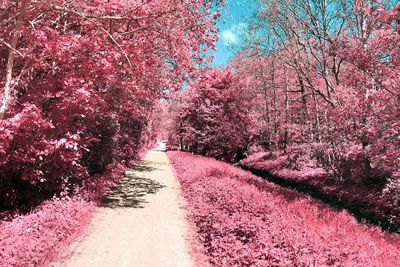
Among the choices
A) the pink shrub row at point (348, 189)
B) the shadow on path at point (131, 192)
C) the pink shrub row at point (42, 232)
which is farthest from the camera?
the pink shrub row at point (348, 189)

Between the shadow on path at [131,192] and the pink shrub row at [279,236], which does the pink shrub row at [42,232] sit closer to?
the shadow on path at [131,192]

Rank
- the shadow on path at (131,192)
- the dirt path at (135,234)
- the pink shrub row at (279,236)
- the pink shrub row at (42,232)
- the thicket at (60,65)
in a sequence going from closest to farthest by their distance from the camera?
1. the pink shrub row at (279,236)
2. the pink shrub row at (42,232)
3. the dirt path at (135,234)
4. the thicket at (60,65)
5. the shadow on path at (131,192)

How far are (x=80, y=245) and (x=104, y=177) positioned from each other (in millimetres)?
8670

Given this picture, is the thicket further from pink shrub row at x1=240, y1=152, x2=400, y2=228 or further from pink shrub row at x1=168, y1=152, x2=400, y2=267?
pink shrub row at x1=240, y1=152, x2=400, y2=228

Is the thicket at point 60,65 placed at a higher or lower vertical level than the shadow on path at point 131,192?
higher

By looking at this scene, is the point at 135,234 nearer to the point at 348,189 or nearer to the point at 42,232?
the point at 42,232

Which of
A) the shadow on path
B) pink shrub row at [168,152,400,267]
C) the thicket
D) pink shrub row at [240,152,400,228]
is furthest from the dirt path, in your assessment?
pink shrub row at [240,152,400,228]

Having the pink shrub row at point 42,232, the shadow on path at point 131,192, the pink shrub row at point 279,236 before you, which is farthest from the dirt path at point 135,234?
the pink shrub row at point 279,236

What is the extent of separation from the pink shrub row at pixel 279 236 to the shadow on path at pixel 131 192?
12.4 ft

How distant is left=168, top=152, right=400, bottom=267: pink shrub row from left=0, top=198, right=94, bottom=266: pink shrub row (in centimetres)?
378

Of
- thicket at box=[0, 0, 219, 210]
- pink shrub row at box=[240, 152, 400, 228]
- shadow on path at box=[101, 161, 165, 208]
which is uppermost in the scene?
thicket at box=[0, 0, 219, 210]

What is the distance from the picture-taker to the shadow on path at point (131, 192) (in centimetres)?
1373

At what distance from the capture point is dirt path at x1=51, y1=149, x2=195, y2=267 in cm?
798

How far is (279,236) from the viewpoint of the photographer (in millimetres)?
7141
